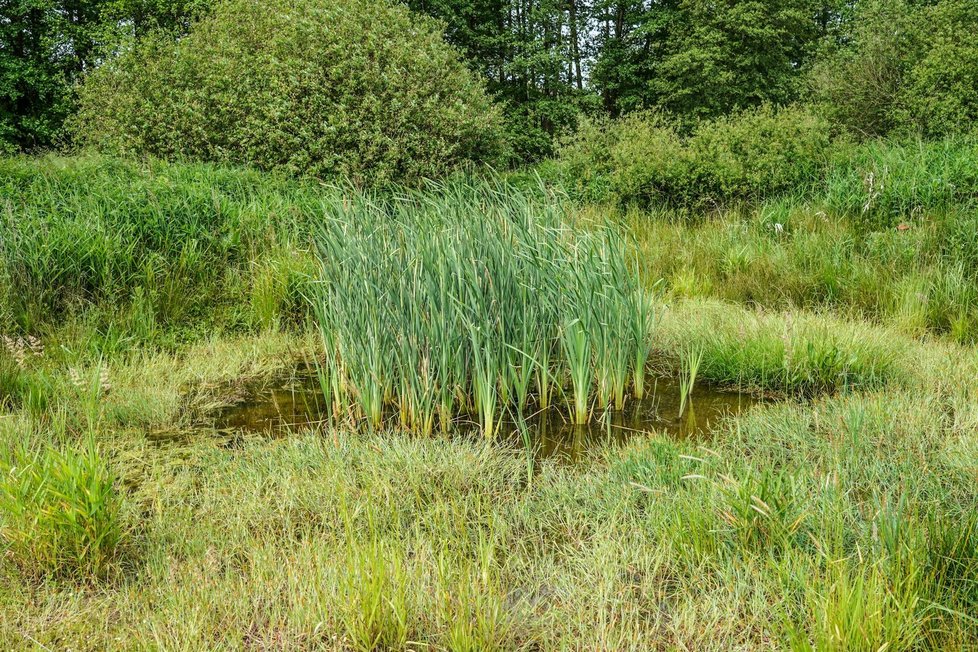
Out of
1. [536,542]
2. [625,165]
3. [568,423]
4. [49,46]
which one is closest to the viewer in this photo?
[536,542]

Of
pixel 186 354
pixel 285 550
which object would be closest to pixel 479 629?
pixel 285 550

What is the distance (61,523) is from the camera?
2.20m

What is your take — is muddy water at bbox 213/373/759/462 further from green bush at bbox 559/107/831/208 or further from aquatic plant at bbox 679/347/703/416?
green bush at bbox 559/107/831/208

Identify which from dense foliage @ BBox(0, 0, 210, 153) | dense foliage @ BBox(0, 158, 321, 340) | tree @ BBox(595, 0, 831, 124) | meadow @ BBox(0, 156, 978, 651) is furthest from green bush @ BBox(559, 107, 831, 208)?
dense foliage @ BBox(0, 0, 210, 153)

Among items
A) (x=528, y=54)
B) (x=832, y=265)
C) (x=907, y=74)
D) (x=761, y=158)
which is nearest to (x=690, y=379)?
(x=832, y=265)

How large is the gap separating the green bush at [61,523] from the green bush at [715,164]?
22.9ft

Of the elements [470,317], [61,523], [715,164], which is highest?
[715,164]

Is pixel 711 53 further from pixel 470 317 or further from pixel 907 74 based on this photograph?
pixel 470 317

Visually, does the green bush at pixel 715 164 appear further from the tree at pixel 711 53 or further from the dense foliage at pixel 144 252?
the tree at pixel 711 53

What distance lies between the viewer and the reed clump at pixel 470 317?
11.3 ft

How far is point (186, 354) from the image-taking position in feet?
15.6

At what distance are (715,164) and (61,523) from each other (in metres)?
7.49

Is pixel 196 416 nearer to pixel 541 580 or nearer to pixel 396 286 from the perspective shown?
pixel 396 286

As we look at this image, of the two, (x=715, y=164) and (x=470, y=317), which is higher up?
(x=715, y=164)
